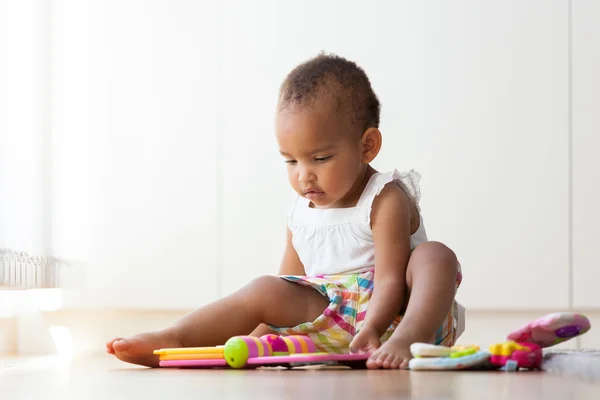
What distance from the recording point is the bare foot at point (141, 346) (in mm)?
1112

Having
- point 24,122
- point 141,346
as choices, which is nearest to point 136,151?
point 24,122

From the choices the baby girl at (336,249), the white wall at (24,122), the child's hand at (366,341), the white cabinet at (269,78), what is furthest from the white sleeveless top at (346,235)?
the white wall at (24,122)

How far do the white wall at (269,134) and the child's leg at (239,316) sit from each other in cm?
84

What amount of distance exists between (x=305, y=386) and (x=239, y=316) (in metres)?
0.49

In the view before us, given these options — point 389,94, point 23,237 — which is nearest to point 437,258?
point 389,94

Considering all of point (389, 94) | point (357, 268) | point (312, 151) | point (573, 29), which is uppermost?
point (573, 29)

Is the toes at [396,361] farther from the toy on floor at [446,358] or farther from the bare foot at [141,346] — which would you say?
the bare foot at [141,346]

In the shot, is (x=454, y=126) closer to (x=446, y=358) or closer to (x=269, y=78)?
(x=269, y=78)

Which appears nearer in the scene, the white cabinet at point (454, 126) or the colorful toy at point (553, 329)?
the colorful toy at point (553, 329)

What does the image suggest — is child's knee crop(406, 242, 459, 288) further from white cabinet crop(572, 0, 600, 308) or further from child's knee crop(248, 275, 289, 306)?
white cabinet crop(572, 0, 600, 308)

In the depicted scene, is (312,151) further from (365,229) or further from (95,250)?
(95,250)

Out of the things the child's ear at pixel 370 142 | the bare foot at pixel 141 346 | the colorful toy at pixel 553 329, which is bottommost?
the bare foot at pixel 141 346

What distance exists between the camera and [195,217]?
2.16 metres

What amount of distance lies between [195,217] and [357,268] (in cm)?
93
